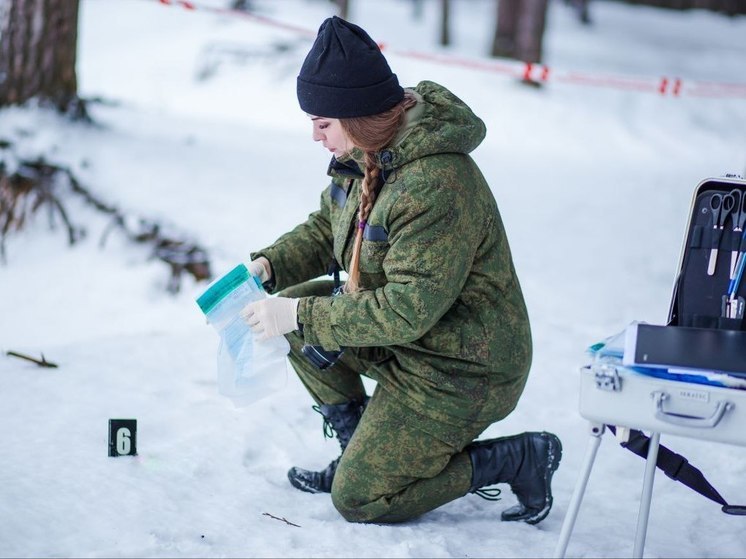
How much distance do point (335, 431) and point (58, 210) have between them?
122 inches

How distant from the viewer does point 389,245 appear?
2.58 meters

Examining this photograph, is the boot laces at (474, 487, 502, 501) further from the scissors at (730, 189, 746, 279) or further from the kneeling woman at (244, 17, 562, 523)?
the scissors at (730, 189, 746, 279)

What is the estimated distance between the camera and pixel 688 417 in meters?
1.97

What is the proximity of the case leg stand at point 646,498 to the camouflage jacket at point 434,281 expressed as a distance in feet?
1.58

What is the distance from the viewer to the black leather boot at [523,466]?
2777 millimetres

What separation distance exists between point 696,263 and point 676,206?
4.89 m

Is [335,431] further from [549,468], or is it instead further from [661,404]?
[661,404]

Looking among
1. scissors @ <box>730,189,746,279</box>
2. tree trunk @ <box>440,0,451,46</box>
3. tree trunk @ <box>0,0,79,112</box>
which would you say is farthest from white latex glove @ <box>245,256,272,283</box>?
tree trunk @ <box>440,0,451,46</box>

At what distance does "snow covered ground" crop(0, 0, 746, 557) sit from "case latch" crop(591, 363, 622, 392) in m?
0.74

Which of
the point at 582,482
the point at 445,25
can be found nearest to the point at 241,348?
the point at 582,482

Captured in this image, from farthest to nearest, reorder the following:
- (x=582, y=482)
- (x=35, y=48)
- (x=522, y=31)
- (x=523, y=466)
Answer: (x=522, y=31), (x=35, y=48), (x=523, y=466), (x=582, y=482)

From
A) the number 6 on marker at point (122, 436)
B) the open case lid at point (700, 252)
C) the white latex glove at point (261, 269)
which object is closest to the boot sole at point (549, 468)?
the open case lid at point (700, 252)

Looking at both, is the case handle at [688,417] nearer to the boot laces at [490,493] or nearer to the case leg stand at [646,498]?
the case leg stand at [646,498]

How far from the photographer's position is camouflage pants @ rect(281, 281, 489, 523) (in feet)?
8.78
